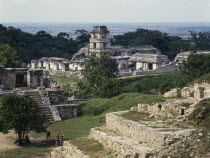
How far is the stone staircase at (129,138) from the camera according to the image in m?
15.2

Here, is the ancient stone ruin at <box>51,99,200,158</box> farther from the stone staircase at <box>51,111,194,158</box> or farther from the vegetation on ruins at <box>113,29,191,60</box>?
the vegetation on ruins at <box>113,29,191,60</box>

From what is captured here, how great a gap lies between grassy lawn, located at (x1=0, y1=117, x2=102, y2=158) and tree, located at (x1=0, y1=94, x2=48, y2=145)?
0.81 meters

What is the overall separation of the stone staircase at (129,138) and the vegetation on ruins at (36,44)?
160ft

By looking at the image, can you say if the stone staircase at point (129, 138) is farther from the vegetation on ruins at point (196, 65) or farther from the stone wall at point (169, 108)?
the vegetation on ruins at point (196, 65)

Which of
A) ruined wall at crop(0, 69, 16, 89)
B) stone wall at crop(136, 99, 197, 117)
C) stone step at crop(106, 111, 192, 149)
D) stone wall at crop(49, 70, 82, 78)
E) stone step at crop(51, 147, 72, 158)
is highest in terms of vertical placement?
stone wall at crop(136, 99, 197, 117)

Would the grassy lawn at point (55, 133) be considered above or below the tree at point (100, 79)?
below

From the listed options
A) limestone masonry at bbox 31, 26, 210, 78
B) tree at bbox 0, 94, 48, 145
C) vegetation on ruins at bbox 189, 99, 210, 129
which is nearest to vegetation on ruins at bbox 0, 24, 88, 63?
limestone masonry at bbox 31, 26, 210, 78

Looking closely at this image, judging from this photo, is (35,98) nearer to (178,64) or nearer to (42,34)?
(178,64)

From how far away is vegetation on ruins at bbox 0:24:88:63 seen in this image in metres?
71.4

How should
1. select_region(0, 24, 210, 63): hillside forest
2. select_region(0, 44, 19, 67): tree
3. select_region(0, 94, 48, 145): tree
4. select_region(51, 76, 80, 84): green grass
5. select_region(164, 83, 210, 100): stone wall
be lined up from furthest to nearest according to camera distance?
select_region(0, 24, 210, 63): hillside forest < select_region(51, 76, 80, 84): green grass < select_region(0, 44, 19, 67): tree < select_region(0, 94, 48, 145): tree < select_region(164, 83, 210, 100): stone wall

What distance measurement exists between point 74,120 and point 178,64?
1210 inches

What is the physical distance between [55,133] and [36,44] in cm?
5587

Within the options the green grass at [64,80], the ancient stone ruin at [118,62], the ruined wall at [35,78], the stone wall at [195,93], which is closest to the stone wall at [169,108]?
the stone wall at [195,93]

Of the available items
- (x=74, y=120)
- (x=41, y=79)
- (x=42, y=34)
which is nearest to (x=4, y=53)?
(x=41, y=79)
